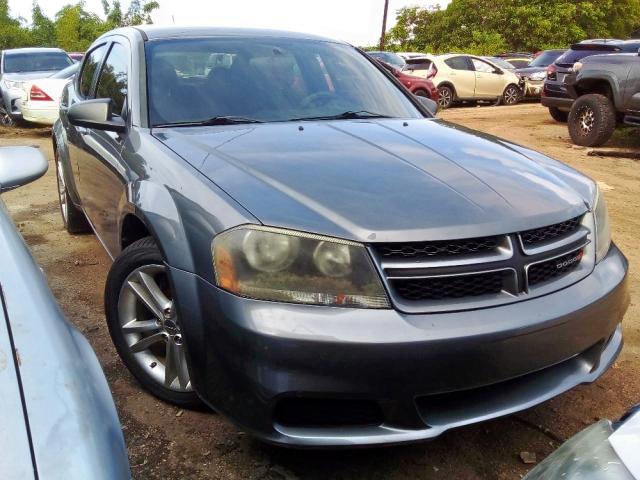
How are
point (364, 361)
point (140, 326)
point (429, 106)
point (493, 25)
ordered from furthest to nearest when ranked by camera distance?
point (493, 25)
point (429, 106)
point (140, 326)
point (364, 361)

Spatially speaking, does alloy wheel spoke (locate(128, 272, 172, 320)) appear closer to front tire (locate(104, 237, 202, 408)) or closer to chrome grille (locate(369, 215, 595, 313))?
front tire (locate(104, 237, 202, 408))

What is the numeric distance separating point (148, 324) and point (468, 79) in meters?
15.2

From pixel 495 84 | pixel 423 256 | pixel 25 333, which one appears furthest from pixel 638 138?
pixel 25 333

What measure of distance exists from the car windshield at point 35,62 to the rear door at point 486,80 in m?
9.99

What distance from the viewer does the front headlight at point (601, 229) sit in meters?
2.33

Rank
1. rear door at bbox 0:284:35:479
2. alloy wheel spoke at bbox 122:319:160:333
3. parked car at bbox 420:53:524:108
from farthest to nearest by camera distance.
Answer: parked car at bbox 420:53:524:108 → alloy wheel spoke at bbox 122:319:160:333 → rear door at bbox 0:284:35:479

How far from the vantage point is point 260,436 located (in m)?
1.87

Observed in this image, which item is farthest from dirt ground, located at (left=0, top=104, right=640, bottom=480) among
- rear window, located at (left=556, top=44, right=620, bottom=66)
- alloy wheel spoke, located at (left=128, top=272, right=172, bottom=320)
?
rear window, located at (left=556, top=44, right=620, bottom=66)

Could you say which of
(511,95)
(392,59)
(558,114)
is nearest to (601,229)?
(558,114)

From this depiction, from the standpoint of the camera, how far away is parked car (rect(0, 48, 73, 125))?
11.6 m

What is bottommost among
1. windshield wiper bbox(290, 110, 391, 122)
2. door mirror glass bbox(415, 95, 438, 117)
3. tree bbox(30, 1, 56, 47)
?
tree bbox(30, 1, 56, 47)

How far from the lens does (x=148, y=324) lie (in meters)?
2.48

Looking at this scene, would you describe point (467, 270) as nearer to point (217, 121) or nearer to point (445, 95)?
point (217, 121)

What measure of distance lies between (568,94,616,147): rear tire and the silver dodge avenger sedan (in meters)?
6.67
